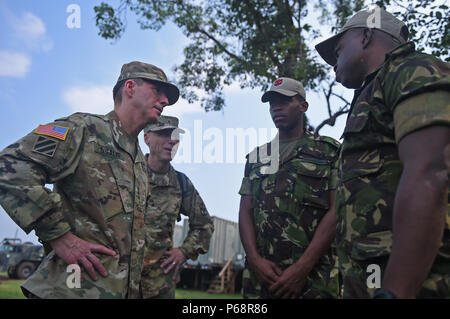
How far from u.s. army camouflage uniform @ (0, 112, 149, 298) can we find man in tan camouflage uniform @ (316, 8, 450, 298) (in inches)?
51.9

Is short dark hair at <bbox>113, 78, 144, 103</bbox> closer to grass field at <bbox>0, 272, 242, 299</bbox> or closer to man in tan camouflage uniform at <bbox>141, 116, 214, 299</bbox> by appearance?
man in tan camouflage uniform at <bbox>141, 116, 214, 299</bbox>

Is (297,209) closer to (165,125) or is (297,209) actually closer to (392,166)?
(392,166)

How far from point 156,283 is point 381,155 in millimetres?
2899

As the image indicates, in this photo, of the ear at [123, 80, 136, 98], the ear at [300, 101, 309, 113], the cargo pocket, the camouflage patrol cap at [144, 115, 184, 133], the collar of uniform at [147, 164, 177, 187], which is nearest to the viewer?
the cargo pocket

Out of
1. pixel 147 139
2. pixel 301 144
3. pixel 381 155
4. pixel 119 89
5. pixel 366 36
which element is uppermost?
pixel 147 139

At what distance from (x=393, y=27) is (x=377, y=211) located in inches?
37.6

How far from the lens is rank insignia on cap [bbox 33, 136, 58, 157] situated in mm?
2062

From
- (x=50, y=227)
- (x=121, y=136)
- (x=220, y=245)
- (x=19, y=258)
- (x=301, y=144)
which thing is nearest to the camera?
(x=50, y=227)

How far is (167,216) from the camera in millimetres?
4109

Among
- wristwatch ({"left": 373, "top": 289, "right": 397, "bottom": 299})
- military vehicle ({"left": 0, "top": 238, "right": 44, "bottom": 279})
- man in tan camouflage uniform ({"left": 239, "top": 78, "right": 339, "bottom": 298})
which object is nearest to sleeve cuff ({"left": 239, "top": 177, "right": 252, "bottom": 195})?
man in tan camouflage uniform ({"left": 239, "top": 78, "right": 339, "bottom": 298})

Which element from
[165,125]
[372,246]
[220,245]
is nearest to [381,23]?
[372,246]

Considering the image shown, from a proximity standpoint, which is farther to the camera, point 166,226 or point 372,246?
point 166,226

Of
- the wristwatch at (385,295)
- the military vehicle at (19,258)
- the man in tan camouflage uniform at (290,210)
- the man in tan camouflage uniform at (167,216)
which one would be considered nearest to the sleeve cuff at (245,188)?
the man in tan camouflage uniform at (290,210)
